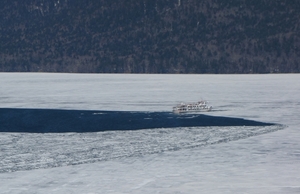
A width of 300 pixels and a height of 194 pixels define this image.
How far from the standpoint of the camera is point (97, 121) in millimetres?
21562

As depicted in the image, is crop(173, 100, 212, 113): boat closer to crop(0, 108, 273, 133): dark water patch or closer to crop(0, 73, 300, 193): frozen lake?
crop(0, 108, 273, 133): dark water patch

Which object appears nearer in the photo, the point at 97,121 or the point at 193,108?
the point at 97,121

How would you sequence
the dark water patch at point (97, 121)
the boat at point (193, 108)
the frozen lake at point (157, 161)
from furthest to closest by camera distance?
the boat at point (193, 108) → the dark water patch at point (97, 121) → the frozen lake at point (157, 161)

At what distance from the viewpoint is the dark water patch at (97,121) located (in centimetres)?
1977

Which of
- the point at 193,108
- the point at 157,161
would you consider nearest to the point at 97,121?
the point at 193,108

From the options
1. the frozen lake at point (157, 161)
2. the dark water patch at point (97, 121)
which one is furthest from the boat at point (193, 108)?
the frozen lake at point (157, 161)

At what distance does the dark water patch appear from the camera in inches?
778

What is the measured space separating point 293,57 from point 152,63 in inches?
1228

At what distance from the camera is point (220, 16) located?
173 metres

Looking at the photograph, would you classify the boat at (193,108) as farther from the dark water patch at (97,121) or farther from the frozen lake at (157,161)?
the frozen lake at (157,161)

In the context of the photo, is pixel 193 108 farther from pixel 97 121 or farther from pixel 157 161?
pixel 157 161

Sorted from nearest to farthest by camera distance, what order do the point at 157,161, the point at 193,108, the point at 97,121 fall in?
1. the point at 157,161
2. the point at 97,121
3. the point at 193,108


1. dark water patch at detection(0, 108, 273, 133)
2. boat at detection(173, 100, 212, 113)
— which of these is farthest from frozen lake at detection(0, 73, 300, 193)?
boat at detection(173, 100, 212, 113)

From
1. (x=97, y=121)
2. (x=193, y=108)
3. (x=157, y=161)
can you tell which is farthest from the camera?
(x=193, y=108)
